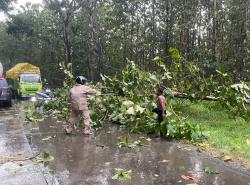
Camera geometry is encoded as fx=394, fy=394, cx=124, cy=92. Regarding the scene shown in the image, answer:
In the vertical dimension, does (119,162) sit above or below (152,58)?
below

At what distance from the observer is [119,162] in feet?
25.8

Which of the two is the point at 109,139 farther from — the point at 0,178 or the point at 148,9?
the point at 148,9

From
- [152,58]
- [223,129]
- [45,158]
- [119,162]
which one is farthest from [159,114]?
[152,58]

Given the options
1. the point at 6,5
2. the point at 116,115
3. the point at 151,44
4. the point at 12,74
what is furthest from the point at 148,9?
the point at 116,115

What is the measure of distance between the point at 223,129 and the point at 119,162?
17.2ft

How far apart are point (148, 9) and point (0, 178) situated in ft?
79.3

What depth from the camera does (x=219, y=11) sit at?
87.9 feet

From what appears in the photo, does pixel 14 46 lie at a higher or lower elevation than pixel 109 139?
higher

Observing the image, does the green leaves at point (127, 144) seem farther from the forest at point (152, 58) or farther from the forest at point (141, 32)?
the forest at point (141, 32)

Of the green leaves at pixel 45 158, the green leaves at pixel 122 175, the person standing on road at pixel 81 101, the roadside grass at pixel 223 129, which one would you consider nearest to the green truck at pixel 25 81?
the roadside grass at pixel 223 129

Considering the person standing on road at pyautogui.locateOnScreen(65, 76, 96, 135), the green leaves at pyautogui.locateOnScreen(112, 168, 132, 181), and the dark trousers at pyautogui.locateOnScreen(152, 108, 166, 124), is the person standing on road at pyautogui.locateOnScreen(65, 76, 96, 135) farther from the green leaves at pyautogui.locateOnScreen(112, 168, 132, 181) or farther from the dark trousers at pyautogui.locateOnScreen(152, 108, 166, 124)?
the green leaves at pyautogui.locateOnScreen(112, 168, 132, 181)

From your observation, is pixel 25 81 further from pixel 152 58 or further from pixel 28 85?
pixel 152 58

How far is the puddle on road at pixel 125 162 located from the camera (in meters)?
Answer: 6.65

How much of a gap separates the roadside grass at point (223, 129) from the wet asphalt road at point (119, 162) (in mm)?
972
